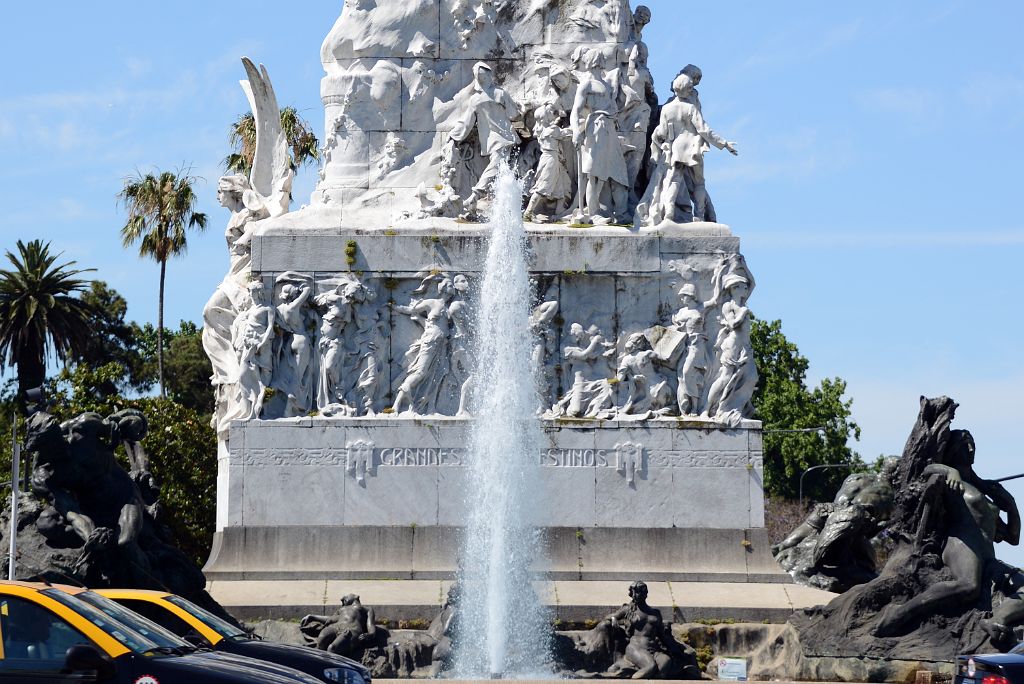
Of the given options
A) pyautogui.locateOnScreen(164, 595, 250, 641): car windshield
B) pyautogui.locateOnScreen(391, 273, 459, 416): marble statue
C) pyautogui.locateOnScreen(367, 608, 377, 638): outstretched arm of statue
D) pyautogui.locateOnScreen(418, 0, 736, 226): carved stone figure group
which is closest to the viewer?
pyautogui.locateOnScreen(164, 595, 250, 641): car windshield

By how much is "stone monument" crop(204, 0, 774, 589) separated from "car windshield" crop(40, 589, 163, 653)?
1368 cm

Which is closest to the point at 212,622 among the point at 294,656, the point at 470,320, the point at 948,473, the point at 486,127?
the point at 294,656

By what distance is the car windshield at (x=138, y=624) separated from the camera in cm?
1383

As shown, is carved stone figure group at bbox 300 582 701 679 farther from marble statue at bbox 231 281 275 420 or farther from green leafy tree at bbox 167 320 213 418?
green leafy tree at bbox 167 320 213 418

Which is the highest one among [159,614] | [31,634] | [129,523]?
[129,523]

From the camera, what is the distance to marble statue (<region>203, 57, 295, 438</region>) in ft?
96.1

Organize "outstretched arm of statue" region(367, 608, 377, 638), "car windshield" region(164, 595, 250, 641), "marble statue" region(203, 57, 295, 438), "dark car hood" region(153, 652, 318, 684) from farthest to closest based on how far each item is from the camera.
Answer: "marble statue" region(203, 57, 295, 438)
"outstretched arm of statue" region(367, 608, 377, 638)
"car windshield" region(164, 595, 250, 641)
"dark car hood" region(153, 652, 318, 684)

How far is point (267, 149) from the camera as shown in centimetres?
3069

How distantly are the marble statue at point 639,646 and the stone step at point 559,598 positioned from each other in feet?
5.32

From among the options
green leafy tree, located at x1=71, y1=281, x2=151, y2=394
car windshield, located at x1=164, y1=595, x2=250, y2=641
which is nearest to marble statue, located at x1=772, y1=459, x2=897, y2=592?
car windshield, located at x1=164, y1=595, x2=250, y2=641

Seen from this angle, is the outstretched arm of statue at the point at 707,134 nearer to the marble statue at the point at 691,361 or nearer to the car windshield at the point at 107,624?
the marble statue at the point at 691,361

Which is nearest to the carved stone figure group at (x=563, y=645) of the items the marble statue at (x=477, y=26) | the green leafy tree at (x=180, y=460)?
the marble statue at (x=477, y=26)

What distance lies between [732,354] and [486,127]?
533 cm

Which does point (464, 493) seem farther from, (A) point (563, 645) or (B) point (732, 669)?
(B) point (732, 669)
